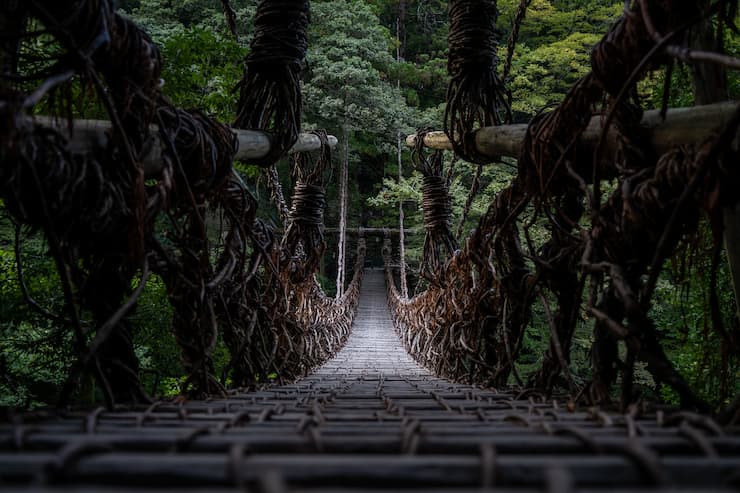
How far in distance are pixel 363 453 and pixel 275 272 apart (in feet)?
4.45

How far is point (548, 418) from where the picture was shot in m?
0.79

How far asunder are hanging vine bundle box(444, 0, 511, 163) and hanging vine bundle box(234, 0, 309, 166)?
57 centimetres

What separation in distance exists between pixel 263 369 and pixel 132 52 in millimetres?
1017

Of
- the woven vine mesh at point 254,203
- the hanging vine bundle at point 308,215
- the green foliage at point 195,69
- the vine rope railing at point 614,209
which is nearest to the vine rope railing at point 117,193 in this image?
the woven vine mesh at point 254,203

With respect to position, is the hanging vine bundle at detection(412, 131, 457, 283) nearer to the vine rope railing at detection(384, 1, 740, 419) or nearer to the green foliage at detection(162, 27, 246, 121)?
the green foliage at detection(162, 27, 246, 121)

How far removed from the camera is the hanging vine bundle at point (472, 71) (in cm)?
195

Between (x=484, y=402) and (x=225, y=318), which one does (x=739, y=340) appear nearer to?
(x=484, y=402)

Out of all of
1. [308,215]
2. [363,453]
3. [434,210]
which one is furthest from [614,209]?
[434,210]

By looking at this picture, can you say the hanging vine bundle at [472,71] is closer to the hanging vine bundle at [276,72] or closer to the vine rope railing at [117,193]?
the hanging vine bundle at [276,72]

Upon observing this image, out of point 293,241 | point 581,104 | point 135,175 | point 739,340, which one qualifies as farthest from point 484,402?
point 293,241

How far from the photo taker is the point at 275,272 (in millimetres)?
1840

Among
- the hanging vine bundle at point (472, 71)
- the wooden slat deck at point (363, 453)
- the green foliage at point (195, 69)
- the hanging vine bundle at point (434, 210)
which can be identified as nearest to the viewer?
the wooden slat deck at point (363, 453)

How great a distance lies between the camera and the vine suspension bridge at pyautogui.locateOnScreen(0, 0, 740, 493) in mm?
434

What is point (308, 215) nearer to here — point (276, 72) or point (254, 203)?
point (276, 72)
